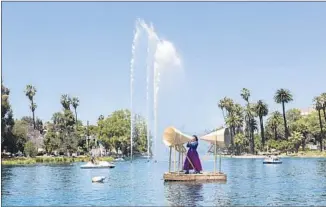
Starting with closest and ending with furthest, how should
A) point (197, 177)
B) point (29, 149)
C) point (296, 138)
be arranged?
point (197, 177), point (29, 149), point (296, 138)

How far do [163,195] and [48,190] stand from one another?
15916 mm

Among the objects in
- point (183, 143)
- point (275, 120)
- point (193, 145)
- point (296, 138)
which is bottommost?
point (193, 145)

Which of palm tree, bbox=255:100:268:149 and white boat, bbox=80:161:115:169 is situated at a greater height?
palm tree, bbox=255:100:268:149

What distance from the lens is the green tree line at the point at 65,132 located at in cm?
12762

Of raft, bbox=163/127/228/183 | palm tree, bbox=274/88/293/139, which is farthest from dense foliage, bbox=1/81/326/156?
raft, bbox=163/127/228/183

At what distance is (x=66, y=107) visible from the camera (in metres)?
168

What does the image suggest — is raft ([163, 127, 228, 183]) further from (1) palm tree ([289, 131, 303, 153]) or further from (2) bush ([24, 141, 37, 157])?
(1) palm tree ([289, 131, 303, 153])

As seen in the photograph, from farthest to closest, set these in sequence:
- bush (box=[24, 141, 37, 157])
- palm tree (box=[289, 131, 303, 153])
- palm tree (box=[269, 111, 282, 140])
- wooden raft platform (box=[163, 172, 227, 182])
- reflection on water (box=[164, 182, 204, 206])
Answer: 1. palm tree (box=[269, 111, 282, 140])
2. palm tree (box=[289, 131, 303, 153])
3. bush (box=[24, 141, 37, 157])
4. wooden raft platform (box=[163, 172, 227, 182])
5. reflection on water (box=[164, 182, 204, 206])

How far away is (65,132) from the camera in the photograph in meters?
161

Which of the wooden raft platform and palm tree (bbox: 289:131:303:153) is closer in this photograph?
the wooden raft platform

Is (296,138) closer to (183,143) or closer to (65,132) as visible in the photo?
(65,132)

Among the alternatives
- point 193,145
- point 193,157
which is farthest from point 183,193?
point 193,157

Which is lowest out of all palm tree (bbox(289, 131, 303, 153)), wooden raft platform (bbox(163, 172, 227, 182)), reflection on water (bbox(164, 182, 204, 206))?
reflection on water (bbox(164, 182, 204, 206))

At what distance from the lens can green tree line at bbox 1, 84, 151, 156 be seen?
127625 mm
